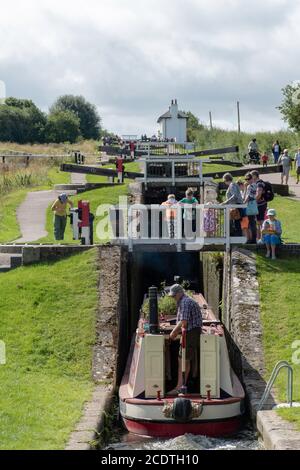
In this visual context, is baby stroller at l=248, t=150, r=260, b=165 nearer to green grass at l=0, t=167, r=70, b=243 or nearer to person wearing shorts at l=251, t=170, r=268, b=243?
green grass at l=0, t=167, r=70, b=243

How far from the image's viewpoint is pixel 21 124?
86.7 meters

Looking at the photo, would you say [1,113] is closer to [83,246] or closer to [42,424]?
[83,246]

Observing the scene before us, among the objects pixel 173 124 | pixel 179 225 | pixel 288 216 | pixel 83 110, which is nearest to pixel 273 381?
pixel 179 225

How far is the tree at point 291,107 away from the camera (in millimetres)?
44853

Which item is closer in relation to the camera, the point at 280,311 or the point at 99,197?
the point at 280,311

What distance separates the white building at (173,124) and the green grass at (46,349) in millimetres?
47746

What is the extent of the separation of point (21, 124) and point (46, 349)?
71.9 meters

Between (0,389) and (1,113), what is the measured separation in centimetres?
6977

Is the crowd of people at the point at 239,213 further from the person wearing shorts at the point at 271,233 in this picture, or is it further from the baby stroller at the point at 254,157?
the baby stroller at the point at 254,157

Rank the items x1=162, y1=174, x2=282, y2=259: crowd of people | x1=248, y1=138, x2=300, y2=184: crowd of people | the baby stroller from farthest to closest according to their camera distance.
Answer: the baby stroller → x1=248, y1=138, x2=300, y2=184: crowd of people → x1=162, y1=174, x2=282, y2=259: crowd of people

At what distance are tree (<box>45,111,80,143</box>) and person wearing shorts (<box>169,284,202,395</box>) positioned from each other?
74717 millimetres

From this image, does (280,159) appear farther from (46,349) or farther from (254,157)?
(46,349)

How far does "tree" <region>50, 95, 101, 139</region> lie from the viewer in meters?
108

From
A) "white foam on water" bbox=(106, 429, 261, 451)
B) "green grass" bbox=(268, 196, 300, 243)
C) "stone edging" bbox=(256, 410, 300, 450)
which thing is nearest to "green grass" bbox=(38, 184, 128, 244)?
"green grass" bbox=(268, 196, 300, 243)
